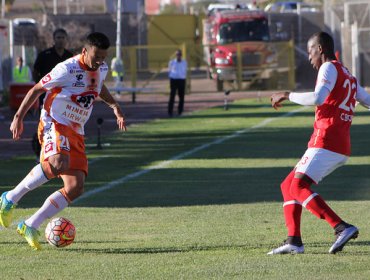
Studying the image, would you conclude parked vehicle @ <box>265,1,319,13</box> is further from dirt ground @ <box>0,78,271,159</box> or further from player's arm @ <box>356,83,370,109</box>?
player's arm @ <box>356,83,370,109</box>

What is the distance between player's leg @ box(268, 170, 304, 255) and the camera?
944cm

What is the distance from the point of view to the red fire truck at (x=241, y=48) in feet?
153

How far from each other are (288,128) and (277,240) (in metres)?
16.2

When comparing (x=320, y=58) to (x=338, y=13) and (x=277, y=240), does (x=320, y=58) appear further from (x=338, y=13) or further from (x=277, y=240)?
(x=338, y=13)

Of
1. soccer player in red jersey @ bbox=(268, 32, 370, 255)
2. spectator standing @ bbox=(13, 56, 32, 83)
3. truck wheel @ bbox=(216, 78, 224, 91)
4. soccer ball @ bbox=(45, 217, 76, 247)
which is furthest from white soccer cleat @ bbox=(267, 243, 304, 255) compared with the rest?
truck wheel @ bbox=(216, 78, 224, 91)

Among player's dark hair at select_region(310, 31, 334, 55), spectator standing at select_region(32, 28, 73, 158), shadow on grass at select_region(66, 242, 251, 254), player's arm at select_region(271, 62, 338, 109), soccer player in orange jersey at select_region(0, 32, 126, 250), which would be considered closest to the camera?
player's arm at select_region(271, 62, 338, 109)

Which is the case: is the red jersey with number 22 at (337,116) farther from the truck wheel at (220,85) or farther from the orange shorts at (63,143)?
the truck wheel at (220,85)

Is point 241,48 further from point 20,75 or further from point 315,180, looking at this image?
point 315,180

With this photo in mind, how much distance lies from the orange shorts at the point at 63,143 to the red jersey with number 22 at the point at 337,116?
6.98ft

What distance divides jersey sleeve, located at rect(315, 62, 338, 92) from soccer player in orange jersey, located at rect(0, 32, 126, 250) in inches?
77.4

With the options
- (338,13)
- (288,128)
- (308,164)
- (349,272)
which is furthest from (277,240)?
(338,13)

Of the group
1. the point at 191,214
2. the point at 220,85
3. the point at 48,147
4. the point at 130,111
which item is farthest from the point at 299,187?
the point at 220,85

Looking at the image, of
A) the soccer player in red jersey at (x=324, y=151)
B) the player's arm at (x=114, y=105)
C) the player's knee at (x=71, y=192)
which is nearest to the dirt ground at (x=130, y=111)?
the player's arm at (x=114, y=105)

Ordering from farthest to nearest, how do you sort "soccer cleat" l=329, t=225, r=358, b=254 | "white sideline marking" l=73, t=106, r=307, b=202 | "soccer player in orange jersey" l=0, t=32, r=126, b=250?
"white sideline marking" l=73, t=106, r=307, b=202
"soccer player in orange jersey" l=0, t=32, r=126, b=250
"soccer cleat" l=329, t=225, r=358, b=254
